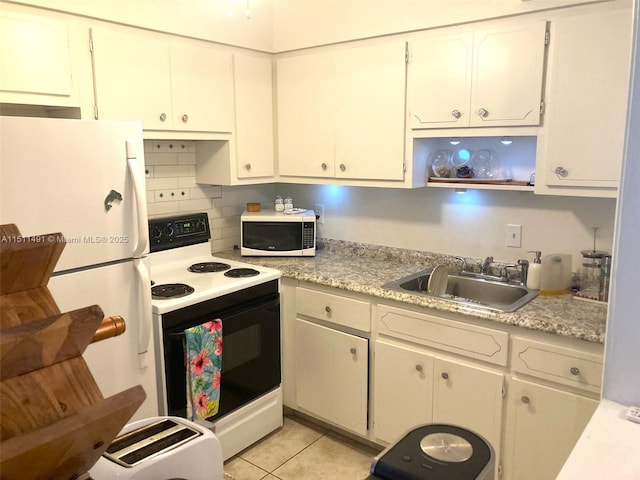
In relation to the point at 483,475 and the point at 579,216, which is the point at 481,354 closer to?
the point at 579,216

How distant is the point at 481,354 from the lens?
2.23 metres

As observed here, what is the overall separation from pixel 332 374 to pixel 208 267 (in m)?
0.91

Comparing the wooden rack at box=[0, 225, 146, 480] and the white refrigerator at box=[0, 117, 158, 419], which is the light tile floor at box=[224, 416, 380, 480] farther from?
the wooden rack at box=[0, 225, 146, 480]

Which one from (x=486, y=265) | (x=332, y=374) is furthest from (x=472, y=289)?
(x=332, y=374)

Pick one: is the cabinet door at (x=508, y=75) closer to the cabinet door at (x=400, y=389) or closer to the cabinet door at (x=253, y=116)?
the cabinet door at (x=400, y=389)

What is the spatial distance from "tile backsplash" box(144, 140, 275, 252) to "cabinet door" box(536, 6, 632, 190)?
1949 mm

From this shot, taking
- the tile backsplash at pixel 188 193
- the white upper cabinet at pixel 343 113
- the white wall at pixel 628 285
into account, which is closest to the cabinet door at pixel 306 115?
the white upper cabinet at pixel 343 113

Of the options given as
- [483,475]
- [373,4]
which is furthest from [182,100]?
[483,475]

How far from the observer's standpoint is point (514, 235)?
8.79 feet

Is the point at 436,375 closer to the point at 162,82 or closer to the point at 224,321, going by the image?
the point at 224,321

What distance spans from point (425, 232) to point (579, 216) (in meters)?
0.83

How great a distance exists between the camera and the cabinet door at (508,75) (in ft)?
7.30

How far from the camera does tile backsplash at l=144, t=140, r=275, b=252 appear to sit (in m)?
2.98

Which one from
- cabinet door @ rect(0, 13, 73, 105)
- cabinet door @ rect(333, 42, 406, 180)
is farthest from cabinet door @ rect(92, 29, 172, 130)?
cabinet door @ rect(333, 42, 406, 180)
